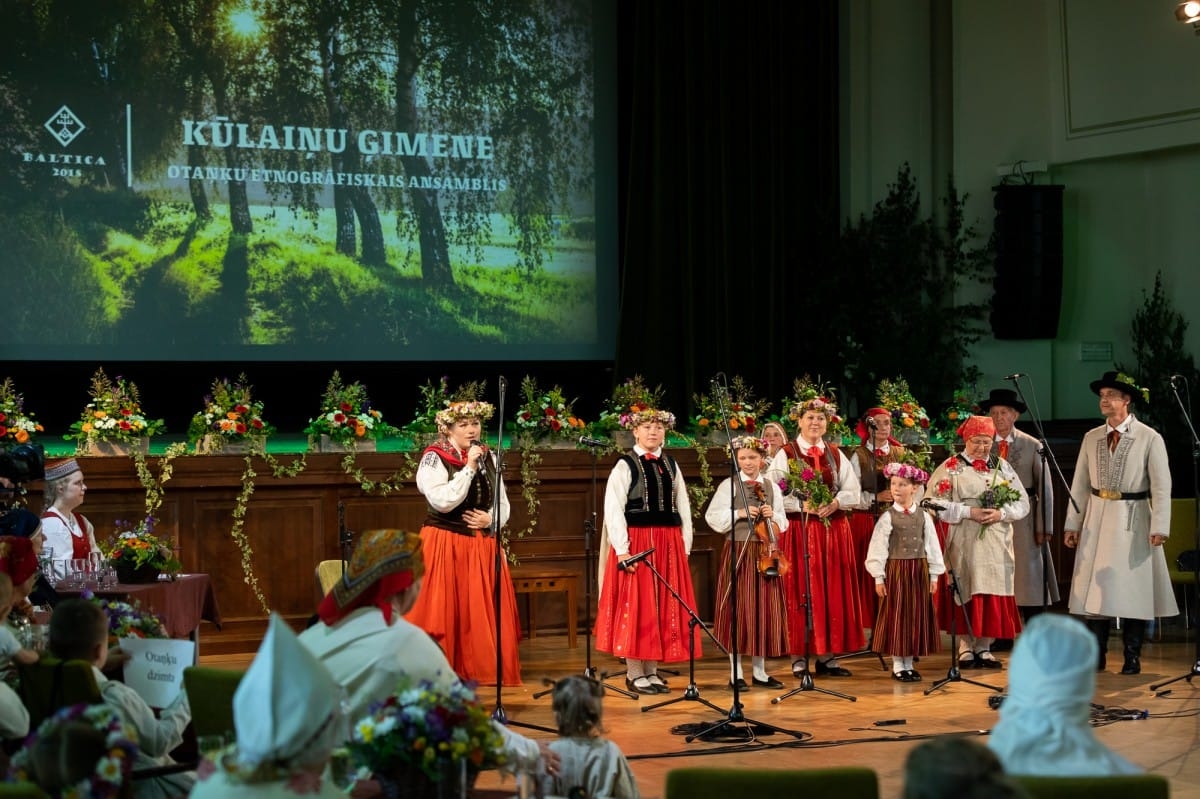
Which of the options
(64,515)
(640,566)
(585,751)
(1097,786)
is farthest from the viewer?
(640,566)

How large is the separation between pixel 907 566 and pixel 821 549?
52 cm

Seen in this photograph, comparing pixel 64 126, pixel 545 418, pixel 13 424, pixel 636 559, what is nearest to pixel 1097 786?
pixel 636 559

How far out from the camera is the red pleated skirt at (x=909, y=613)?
785 cm

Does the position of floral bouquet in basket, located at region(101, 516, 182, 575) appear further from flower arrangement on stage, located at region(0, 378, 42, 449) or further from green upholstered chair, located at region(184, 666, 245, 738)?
green upholstered chair, located at region(184, 666, 245, 738)

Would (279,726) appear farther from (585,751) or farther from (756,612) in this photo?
(756,612)

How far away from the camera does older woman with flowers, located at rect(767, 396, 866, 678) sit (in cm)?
802

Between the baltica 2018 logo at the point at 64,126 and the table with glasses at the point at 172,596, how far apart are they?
197 inches

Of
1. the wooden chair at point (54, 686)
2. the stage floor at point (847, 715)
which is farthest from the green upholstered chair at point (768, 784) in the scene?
the stage floor at point (847, 715)

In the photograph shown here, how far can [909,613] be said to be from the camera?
7.85 meters

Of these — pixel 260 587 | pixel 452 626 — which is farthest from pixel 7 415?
pixel 452 626

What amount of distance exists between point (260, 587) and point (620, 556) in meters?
2.38

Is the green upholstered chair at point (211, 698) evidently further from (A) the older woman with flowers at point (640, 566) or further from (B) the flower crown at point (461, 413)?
(A) the older woman with flowers at point (640, 566)

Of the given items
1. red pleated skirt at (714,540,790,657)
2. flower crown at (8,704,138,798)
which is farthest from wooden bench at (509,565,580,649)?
flower crown at (8,704,138,798)

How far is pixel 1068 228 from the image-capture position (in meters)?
12.3
